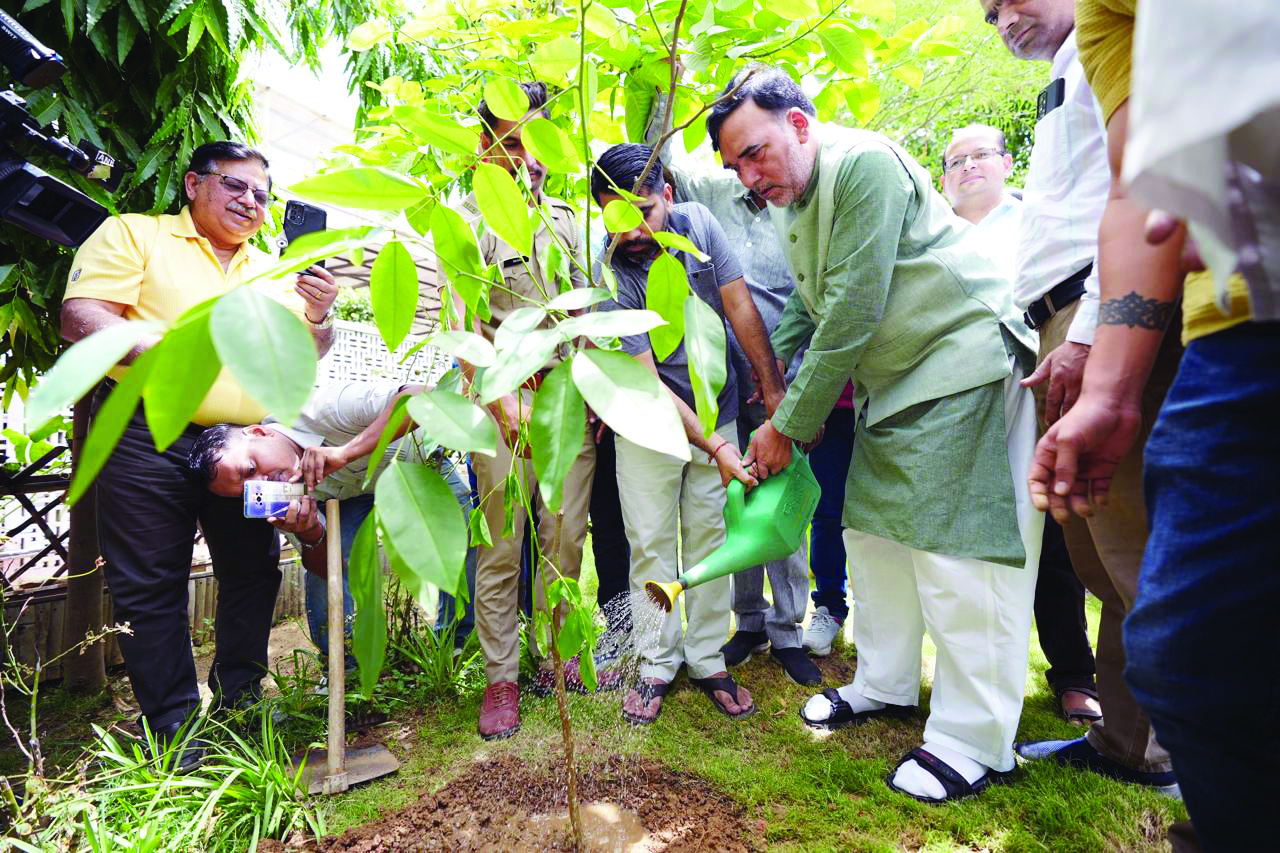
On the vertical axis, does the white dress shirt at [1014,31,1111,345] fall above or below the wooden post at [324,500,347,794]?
above

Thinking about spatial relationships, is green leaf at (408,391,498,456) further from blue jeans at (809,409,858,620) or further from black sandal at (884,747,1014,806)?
blue jeans at (809,409,858,620)

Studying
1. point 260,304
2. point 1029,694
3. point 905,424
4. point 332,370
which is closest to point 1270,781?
point 260,304

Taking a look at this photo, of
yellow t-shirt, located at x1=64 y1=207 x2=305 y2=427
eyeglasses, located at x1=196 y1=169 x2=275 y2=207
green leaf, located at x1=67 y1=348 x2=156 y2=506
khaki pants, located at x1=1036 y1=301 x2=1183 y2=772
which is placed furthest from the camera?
eyeglasses, located at x1=196 y1=169 x2=275 y2=207

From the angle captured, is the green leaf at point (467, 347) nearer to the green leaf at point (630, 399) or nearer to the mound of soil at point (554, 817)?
the green leaf at point (630, 399)

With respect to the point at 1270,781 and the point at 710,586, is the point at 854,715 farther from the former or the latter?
the point at 1270,781

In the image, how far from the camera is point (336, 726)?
5.99ft

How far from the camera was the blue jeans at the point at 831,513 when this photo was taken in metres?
2.85

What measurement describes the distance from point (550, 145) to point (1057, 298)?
4.48 feet

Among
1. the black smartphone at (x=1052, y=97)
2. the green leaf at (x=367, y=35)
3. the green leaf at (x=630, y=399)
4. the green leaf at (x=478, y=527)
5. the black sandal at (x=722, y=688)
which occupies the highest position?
the green leaf at (x=367, y=35)

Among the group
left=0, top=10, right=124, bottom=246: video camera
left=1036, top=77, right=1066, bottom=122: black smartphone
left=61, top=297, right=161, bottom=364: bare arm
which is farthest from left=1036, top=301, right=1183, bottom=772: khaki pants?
left=0, top=10, right=124, bottom=246: video camera

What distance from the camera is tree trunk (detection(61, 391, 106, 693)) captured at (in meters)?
2.60

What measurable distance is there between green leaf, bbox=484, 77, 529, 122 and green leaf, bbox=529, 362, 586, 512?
0.47m

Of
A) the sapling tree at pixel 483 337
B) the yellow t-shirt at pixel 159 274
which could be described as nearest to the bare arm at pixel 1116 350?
the sapling tree at pixel 483 337

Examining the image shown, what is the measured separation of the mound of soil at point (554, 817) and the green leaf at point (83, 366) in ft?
4.80
